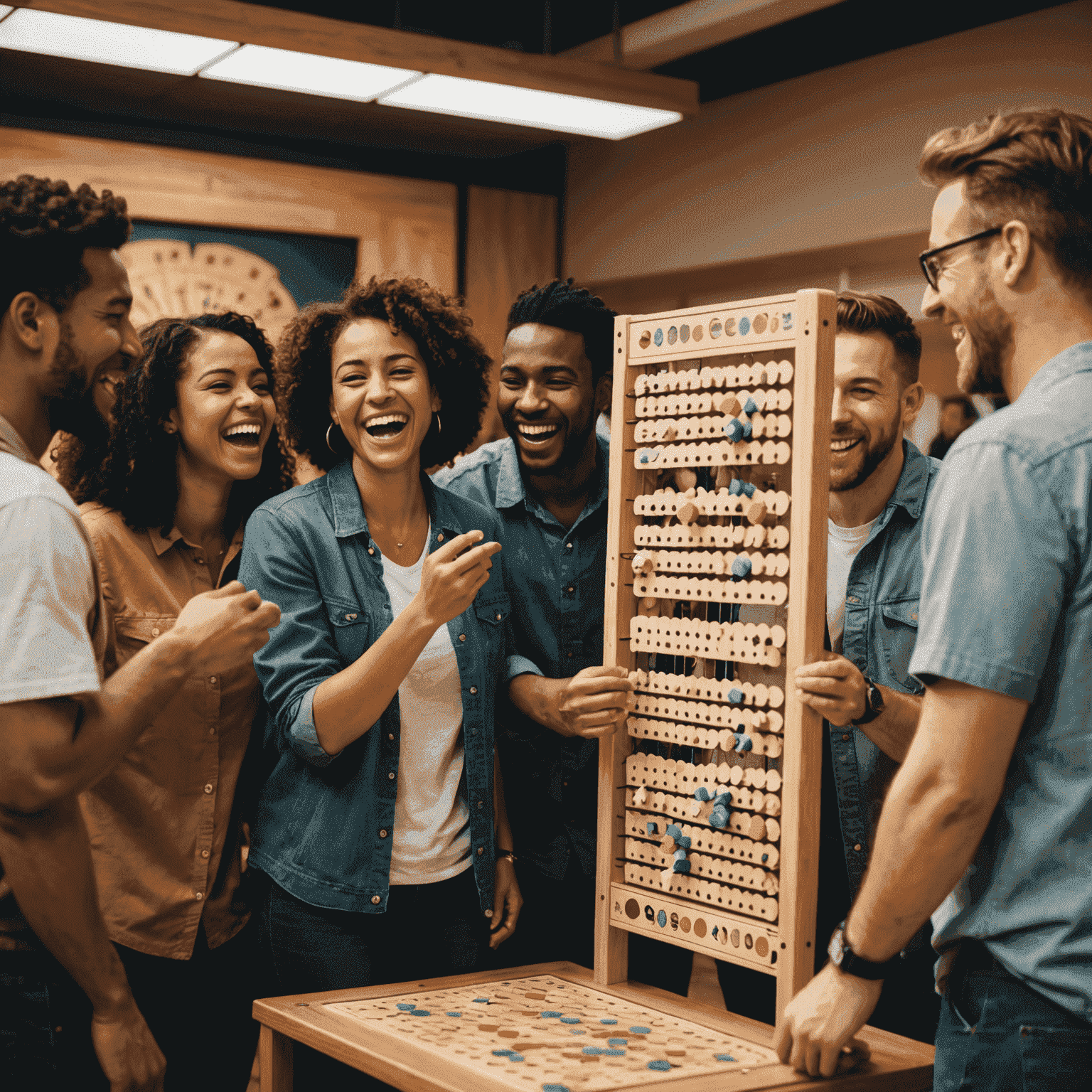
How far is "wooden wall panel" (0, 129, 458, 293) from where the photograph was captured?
5.23 meters

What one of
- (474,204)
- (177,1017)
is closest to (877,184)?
(474,204)

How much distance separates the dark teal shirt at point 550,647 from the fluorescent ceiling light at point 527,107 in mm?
2172

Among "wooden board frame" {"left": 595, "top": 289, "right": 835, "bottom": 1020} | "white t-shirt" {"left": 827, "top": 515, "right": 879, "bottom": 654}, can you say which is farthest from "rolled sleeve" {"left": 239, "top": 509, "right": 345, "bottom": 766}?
"white t-shirt" {"left": 827, "top": 515, "right": 879, "bottom": 654}

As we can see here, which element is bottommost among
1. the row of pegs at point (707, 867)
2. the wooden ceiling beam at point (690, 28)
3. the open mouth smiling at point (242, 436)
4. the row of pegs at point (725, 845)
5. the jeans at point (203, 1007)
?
the jeans at point (203, 1007)

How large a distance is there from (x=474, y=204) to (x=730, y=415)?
14.4 ft

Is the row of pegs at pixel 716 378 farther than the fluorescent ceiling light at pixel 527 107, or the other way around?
the fluorescent ceiling light at pixel 527 107

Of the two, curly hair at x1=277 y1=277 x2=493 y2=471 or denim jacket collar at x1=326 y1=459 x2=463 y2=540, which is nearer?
denim jacket collar at x1=326 y1=459 x2=463 y2=540

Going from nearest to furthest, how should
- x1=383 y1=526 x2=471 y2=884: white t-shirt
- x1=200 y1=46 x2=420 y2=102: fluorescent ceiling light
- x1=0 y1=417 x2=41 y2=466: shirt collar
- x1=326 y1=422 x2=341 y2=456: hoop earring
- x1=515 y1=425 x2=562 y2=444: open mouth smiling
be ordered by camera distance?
x1=0 y1=417 x2=41 y2=466: shirt collar
x1=383 y1=526 x2=471 y2=884: white t-shirt
x1=326 y1=422 x2=341 y2=456: hoop earring
x1=515 y1=425 x2=562 y2=444: open mouth smiling
x1=200 y1=46 x2=420 y2=102: fluorescent ceiling light

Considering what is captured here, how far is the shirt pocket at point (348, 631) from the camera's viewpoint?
7.35 feet

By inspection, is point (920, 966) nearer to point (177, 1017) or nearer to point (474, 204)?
point (177, 1017)

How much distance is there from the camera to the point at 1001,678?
4.69ft

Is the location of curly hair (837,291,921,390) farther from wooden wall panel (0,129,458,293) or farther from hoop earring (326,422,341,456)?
wooden wall panel (0,129,458,293)

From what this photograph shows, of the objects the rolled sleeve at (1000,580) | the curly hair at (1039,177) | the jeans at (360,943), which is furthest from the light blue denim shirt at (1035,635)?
the jeans at (360,943)

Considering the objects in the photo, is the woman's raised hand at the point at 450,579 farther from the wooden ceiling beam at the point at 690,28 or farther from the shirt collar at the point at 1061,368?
the wooden ceiling beam at the point at 690,28
